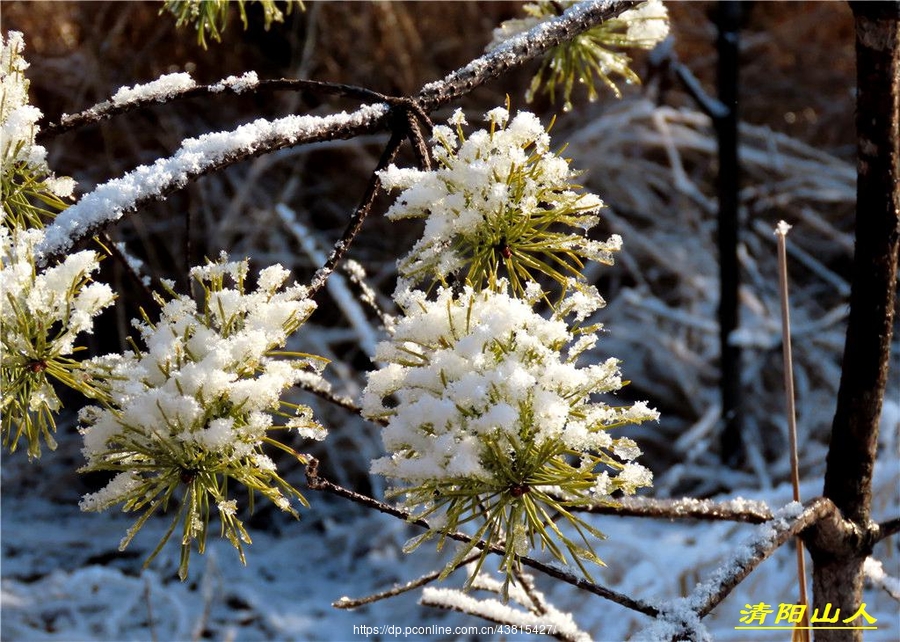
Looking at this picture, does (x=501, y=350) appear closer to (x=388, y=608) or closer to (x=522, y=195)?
(x=522, y=195)

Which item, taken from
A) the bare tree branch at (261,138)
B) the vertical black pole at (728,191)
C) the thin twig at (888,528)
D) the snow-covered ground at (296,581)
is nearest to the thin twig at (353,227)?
the bare tree branch at (261,138)

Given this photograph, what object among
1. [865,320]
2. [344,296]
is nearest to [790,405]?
[865,320]

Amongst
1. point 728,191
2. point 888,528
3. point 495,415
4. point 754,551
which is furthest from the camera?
point 728,191

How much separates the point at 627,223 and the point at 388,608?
0.82 m

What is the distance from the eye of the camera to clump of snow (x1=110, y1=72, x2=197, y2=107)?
33 cm

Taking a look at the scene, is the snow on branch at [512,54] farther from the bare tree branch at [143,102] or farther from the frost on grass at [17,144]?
the frost on grass at [17,144]

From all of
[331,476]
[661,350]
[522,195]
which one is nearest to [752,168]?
[661,350]

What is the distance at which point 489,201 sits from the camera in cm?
30

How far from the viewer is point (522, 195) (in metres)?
0.30

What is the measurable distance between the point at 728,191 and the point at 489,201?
0.98 m

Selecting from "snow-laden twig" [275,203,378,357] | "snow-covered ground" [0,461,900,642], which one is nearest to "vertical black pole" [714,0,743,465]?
"snow-covered ground" [0,461,900,642]

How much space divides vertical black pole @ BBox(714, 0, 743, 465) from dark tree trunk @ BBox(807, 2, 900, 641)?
749 mm

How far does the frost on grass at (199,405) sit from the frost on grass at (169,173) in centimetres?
3

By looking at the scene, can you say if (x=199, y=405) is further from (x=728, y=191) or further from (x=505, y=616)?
(x=728, y=191)
